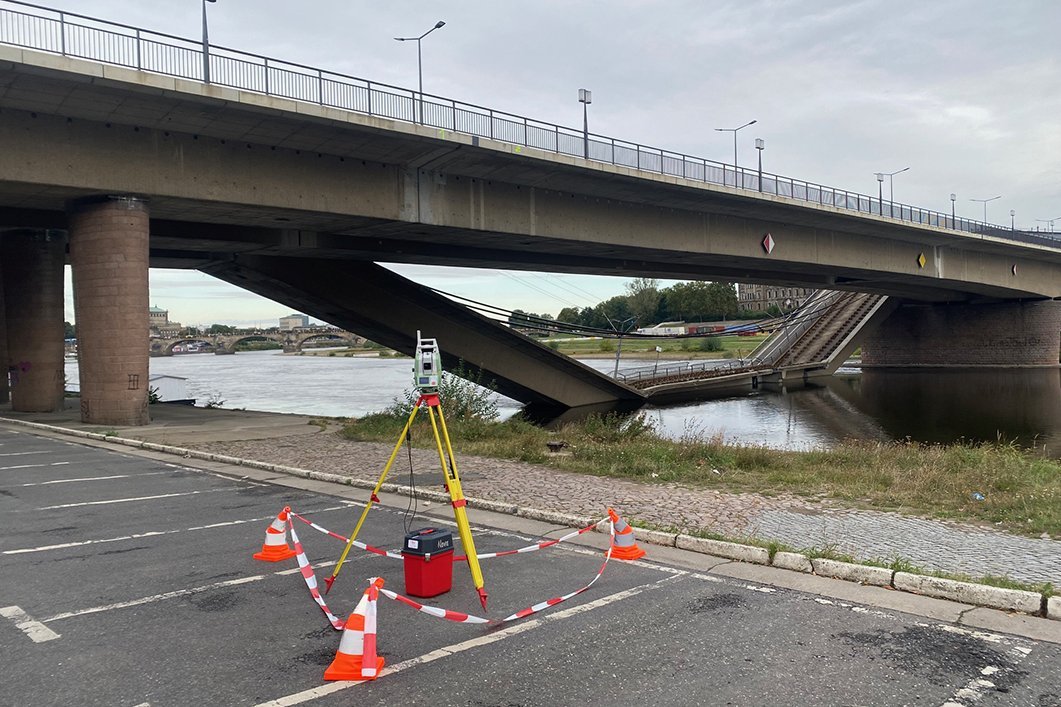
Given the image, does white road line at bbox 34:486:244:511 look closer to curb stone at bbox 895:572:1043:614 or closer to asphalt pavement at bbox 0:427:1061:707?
asphalt pavement at bbox 0:427:1061:707

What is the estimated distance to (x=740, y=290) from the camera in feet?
597

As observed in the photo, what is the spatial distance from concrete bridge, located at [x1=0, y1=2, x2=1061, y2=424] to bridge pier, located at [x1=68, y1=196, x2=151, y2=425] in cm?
6

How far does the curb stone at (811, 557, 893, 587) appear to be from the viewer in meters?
7.31

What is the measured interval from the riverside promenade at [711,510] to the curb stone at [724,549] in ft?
1.55

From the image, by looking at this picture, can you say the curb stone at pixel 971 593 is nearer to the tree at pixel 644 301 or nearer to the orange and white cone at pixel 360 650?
the orange and white cone at pixel 360 650

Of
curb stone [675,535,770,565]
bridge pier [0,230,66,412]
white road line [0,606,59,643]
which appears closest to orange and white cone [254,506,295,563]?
white road line [0,606,59,643]

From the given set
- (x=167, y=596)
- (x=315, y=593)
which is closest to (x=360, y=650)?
(x=315, y=593)

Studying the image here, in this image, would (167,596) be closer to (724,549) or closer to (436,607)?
(436,607)

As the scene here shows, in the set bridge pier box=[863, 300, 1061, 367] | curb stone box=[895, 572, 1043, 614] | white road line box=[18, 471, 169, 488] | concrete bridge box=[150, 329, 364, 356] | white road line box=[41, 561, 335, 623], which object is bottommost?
curb stone box=[895, 572, 1043, 614]

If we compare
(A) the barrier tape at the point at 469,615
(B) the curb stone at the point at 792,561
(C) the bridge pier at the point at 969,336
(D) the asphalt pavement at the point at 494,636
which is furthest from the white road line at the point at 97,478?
(C) the bridge pier at the point at 969,336

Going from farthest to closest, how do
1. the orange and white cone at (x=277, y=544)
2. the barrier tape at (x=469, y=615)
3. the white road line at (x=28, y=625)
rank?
the orange and white cone at (x=277, y=544), the white road line at (x=28, y=625), the barrier tape at (x=469, y=615)

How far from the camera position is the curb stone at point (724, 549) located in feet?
26.6

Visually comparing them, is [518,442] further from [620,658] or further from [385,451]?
[620,658]

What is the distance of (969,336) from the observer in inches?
2773
